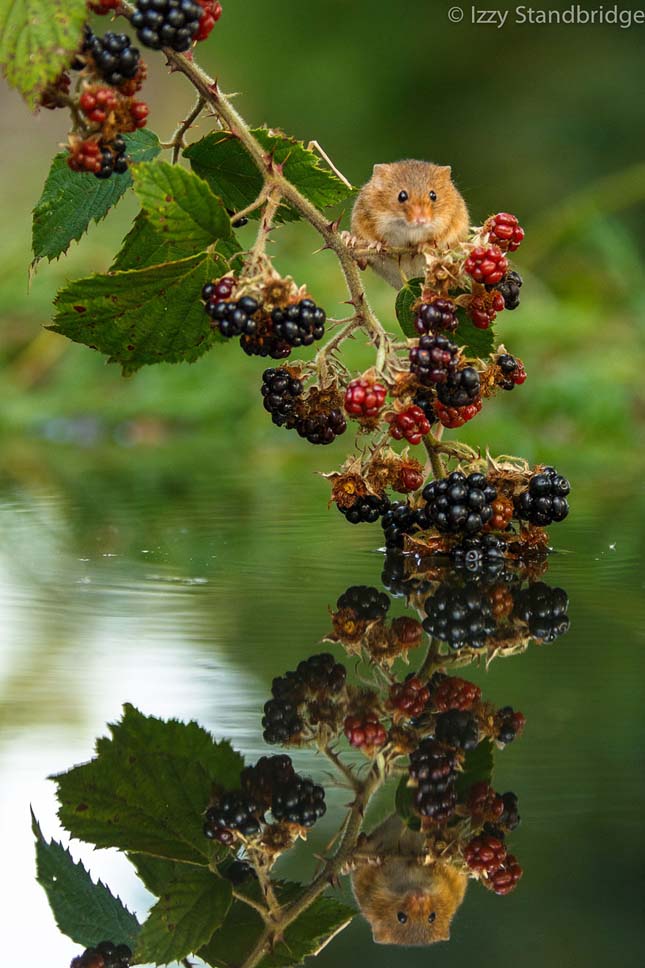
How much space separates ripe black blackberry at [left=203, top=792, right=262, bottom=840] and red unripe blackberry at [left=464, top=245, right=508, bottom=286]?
0.80 meters

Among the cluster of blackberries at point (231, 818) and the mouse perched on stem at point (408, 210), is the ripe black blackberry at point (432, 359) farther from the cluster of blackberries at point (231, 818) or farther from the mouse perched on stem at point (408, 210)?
the cluster of blackberries at point (231, 818)

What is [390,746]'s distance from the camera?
908 mm

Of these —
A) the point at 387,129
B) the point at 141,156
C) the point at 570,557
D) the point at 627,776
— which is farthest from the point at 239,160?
the point at 387,129

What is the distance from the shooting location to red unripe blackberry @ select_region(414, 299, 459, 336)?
1486mm

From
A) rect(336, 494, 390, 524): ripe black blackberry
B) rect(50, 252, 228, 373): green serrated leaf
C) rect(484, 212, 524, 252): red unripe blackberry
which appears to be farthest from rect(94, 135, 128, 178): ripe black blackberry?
rect(336, 494, 390, 524): ripe black blackberry

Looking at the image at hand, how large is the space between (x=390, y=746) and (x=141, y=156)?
3.05ft

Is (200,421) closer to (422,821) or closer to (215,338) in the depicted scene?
(215,338)

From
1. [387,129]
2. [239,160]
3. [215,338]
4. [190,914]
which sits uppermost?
[387,129]

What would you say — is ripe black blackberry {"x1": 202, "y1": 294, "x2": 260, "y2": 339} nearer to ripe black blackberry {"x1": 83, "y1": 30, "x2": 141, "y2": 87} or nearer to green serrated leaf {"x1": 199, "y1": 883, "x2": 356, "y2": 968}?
ripe black blackberry {"x1": 83, "y1": 30, "x2": 141, "y2": 87}

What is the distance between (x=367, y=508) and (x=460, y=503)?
0.48 ft

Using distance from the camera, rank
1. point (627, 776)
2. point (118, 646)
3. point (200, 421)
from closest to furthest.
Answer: point (627, 776)
point (118, 646)
point (200, 421)

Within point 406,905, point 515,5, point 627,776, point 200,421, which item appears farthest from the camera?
point 515,5

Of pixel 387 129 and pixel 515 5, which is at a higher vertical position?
pixel 515 5

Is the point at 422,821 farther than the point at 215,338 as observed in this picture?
No
